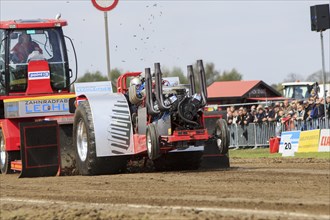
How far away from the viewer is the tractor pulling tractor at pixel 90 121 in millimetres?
14141

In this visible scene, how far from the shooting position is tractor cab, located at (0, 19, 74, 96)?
59.7 ft

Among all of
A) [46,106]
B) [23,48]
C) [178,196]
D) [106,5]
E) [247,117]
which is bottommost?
[178,196]

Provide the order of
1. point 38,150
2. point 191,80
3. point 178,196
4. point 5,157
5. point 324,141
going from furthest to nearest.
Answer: point 324,141 < point 5,157 < point 38,150 < point 191,80 < point 178,196

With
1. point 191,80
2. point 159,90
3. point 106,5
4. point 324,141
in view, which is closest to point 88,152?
point 159,90

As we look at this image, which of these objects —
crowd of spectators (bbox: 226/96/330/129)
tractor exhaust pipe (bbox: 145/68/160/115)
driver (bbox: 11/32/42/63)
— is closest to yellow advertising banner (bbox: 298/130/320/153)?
crowd of spectators (bbox: 226/96/330/129)

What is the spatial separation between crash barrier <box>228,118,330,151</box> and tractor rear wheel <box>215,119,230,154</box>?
1143cm

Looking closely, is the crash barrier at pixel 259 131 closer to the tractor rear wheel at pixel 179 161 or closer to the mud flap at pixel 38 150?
the tractor rear wheel at pixel 179 161

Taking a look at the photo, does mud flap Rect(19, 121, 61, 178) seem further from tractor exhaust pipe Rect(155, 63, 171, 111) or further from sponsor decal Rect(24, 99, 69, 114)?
tractor exhaust pipe Rect(155, 63, 171, 111)

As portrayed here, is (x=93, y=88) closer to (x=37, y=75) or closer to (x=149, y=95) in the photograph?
(x=37, y=75)

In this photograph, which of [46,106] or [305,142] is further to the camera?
[305,142]

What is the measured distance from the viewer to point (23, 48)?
18438mm

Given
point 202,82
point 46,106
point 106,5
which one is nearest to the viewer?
point 202,82

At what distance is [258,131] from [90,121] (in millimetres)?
14483

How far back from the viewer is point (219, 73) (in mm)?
84375
